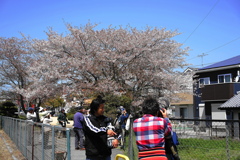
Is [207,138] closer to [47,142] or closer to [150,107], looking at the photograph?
[150,107]

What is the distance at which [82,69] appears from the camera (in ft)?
46.1

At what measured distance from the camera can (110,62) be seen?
14.2 m

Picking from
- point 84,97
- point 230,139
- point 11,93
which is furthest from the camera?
point 11,93

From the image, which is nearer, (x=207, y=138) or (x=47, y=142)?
(x=47, y=142)

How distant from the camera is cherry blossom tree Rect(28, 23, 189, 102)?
14039mm

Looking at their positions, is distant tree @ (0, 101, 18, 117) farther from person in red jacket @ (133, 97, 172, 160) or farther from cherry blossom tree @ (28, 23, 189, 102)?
person in red jacket @ (133, 97, 172, 160)

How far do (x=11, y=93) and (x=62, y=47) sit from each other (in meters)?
12.5

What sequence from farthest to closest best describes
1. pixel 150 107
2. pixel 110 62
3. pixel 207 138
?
pixel 110 62 < pixel 207 138 < pixel 150 107

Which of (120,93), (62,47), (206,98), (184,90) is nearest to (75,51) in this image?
(62,47)

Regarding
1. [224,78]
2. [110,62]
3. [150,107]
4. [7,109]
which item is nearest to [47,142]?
[150,107]

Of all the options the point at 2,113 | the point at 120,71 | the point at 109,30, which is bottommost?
the point at 2,113

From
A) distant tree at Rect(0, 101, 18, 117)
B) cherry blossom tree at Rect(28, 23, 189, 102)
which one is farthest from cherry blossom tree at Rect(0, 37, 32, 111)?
cherry blossom tree at Rect(28, 23, 189, 102)

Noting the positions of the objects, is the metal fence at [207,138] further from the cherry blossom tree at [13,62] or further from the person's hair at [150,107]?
the cherry blossom tree at [13,62]

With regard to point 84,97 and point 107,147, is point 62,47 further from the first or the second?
point 107,147
